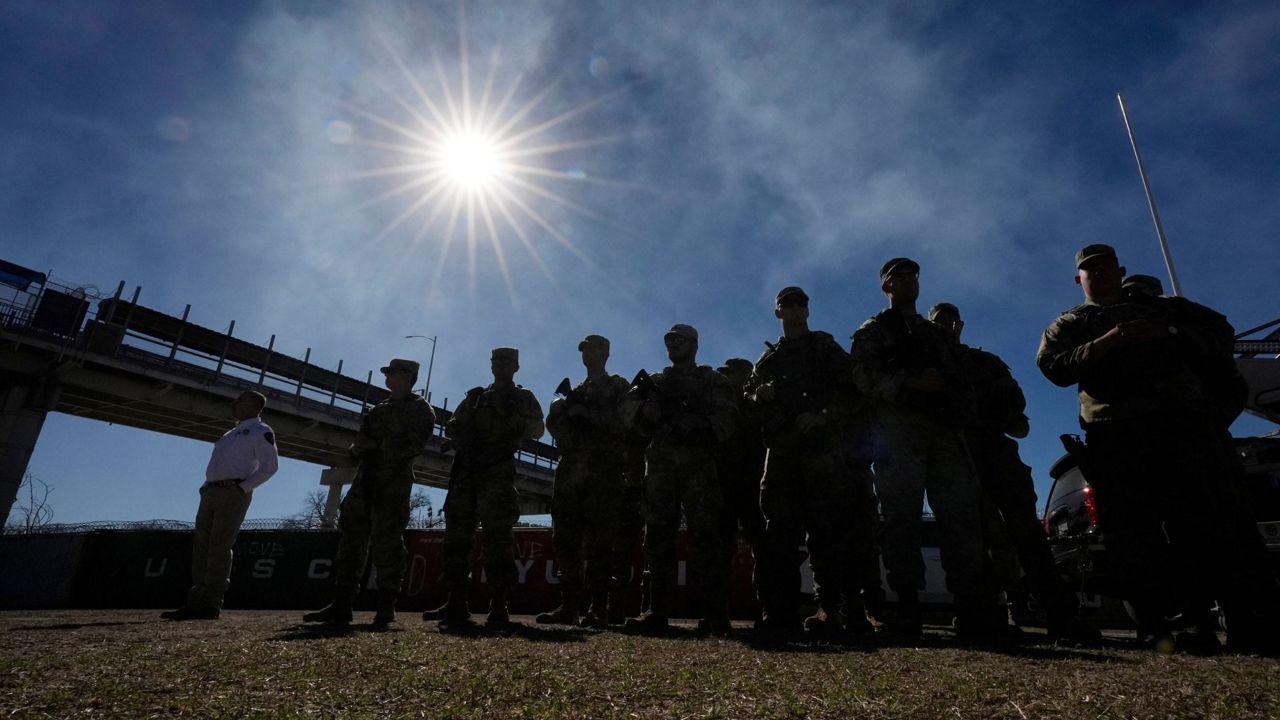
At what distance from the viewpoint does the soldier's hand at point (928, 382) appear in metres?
3.46

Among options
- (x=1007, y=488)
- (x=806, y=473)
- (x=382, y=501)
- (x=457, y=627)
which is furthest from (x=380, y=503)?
(x=1007, y=488)

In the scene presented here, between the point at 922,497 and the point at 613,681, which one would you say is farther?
the point at 922,497

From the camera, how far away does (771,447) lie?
4.38 metres

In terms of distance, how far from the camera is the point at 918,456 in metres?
3.51

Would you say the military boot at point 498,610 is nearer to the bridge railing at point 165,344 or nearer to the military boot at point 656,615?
the military boot at point 656,615

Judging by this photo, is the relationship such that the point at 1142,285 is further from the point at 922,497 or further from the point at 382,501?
the point at 382,501

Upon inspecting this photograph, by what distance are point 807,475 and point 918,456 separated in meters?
0.82

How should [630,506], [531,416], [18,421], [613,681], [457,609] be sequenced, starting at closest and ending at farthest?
[613,681] → [457,609] → [531,416] → [630,506] → [18,421]

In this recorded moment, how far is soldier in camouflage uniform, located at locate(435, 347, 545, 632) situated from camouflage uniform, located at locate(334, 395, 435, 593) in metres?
0.35

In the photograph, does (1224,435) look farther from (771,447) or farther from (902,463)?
(771,447)

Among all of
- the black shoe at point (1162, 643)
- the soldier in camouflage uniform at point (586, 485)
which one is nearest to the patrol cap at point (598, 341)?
the soldier in camouflage uniform at point (586, 485)

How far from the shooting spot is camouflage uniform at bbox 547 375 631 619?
535 centimetres

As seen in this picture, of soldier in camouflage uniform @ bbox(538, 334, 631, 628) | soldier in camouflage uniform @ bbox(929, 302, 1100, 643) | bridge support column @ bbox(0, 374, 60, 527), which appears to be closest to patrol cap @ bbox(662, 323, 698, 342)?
soldier in camouflage uniform @ bbox(538, 334, 631, 628)

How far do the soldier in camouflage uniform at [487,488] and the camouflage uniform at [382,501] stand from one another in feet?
1.14
